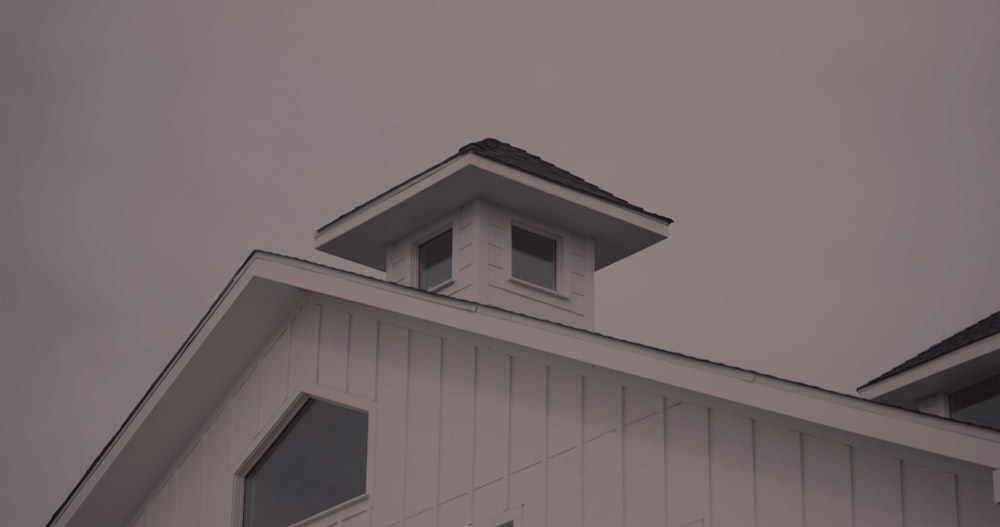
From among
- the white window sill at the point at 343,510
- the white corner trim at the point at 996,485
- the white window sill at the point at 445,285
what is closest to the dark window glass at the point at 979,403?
the white window sill at the point at 445,285

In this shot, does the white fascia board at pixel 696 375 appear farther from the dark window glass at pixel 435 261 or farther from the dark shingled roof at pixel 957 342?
the dark shingled roof at pixel 957 342

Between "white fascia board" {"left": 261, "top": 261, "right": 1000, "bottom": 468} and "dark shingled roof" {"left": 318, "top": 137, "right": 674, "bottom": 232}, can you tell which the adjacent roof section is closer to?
"dark shingled roof" {"left": 318, "top": 137, "right": 674, "bottom": 232}

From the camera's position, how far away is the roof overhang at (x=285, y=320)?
11.0 m

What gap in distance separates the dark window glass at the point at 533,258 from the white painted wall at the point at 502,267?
0.33ft

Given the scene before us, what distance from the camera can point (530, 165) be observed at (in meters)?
18.6

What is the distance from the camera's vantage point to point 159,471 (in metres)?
18.8

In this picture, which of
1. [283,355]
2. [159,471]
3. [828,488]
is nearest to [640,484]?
[828,488]

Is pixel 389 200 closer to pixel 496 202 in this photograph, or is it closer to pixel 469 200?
pixel 469 200

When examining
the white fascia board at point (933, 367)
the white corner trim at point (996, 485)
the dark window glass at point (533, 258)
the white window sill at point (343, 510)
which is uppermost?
the dark window glass at point (533, 258)

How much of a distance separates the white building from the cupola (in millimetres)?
28

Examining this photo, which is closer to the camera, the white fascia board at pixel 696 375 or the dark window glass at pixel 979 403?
the white fascia board at pixel 696 375

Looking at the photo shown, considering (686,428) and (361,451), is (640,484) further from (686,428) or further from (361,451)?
(361,451)

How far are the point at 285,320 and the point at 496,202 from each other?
2702 mm

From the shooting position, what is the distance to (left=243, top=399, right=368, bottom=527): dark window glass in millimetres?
16188
